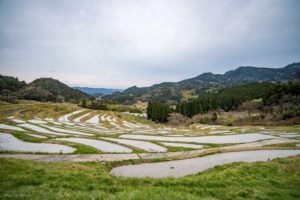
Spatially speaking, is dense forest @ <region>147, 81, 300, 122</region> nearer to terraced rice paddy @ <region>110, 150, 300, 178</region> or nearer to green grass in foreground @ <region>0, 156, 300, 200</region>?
terraced rice paddy @ <region>110, 150, 300, 178</region>

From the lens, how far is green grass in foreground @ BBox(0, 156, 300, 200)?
6.55 m

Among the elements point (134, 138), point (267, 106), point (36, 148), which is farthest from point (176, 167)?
point (267, 106)

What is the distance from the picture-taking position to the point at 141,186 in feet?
27.3

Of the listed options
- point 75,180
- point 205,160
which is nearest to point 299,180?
point 205,160

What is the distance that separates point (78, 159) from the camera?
14961mm

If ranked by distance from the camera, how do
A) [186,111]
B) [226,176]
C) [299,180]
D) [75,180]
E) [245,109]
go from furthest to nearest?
[186,111] < [245,109] < [226,176] < [299,180] < [75,180]

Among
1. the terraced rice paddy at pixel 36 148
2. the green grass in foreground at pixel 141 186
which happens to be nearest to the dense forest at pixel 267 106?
the terraced rice paddy at pixel 36 148

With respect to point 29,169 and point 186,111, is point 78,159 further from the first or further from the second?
point 186,111

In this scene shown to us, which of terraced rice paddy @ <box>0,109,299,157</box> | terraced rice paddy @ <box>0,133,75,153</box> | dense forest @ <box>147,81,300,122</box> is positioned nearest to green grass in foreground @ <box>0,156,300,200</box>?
terraced rice paddy @ <box>0,133,75,153</box>

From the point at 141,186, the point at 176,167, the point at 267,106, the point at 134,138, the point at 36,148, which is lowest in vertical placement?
the point at 134,138

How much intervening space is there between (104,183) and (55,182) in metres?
2.29

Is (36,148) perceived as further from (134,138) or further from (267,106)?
(267,106)

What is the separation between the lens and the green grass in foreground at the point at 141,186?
21.5 ft

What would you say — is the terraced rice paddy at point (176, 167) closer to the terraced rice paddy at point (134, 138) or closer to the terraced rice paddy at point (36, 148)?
Result: the terraced rice paddy at point (134, 138)
